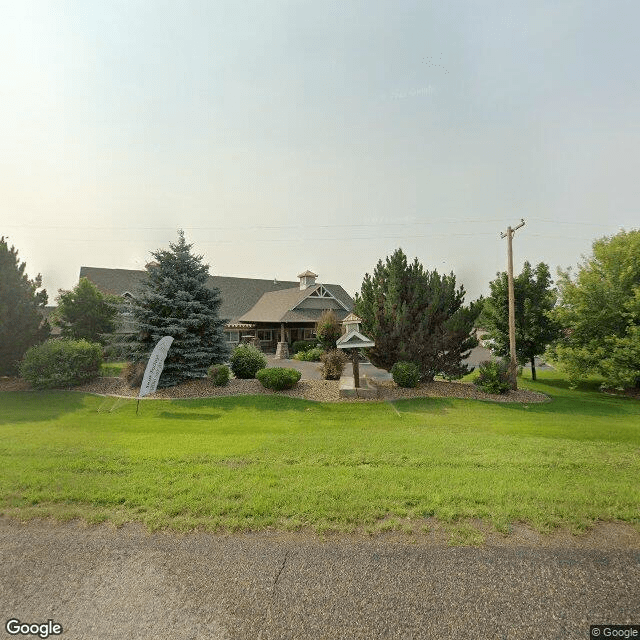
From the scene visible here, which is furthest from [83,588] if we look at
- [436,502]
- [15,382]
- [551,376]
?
[551,376]

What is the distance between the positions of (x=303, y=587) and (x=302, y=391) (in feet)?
36.9

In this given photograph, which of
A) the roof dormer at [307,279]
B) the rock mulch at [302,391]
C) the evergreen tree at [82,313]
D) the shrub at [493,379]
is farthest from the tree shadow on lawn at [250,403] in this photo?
the roof dormer at [307,279]

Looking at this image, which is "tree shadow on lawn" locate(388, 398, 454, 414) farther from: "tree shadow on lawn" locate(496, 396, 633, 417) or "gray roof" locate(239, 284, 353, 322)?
"gray roof" locate(239, 284, 353, 322)

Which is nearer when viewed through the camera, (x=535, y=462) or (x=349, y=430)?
(x=535, y=462)

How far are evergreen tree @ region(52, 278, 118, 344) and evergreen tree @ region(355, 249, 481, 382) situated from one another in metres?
16.2

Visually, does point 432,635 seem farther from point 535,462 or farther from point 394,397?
point 394,397

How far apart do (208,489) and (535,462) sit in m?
6.29

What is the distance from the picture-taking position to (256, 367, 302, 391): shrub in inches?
567

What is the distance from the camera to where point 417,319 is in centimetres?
1612

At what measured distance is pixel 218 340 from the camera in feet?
55.6

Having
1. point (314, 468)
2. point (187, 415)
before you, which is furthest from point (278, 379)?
point (314, 468)

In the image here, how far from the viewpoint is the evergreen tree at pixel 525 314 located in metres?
21.6

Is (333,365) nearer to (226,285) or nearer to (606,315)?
(606,315)

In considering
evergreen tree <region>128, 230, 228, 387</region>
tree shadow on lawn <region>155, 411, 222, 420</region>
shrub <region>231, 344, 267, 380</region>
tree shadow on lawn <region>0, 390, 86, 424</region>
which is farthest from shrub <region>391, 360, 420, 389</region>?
tree shadow on lawn <region>0, 390, 86, 424</region>
